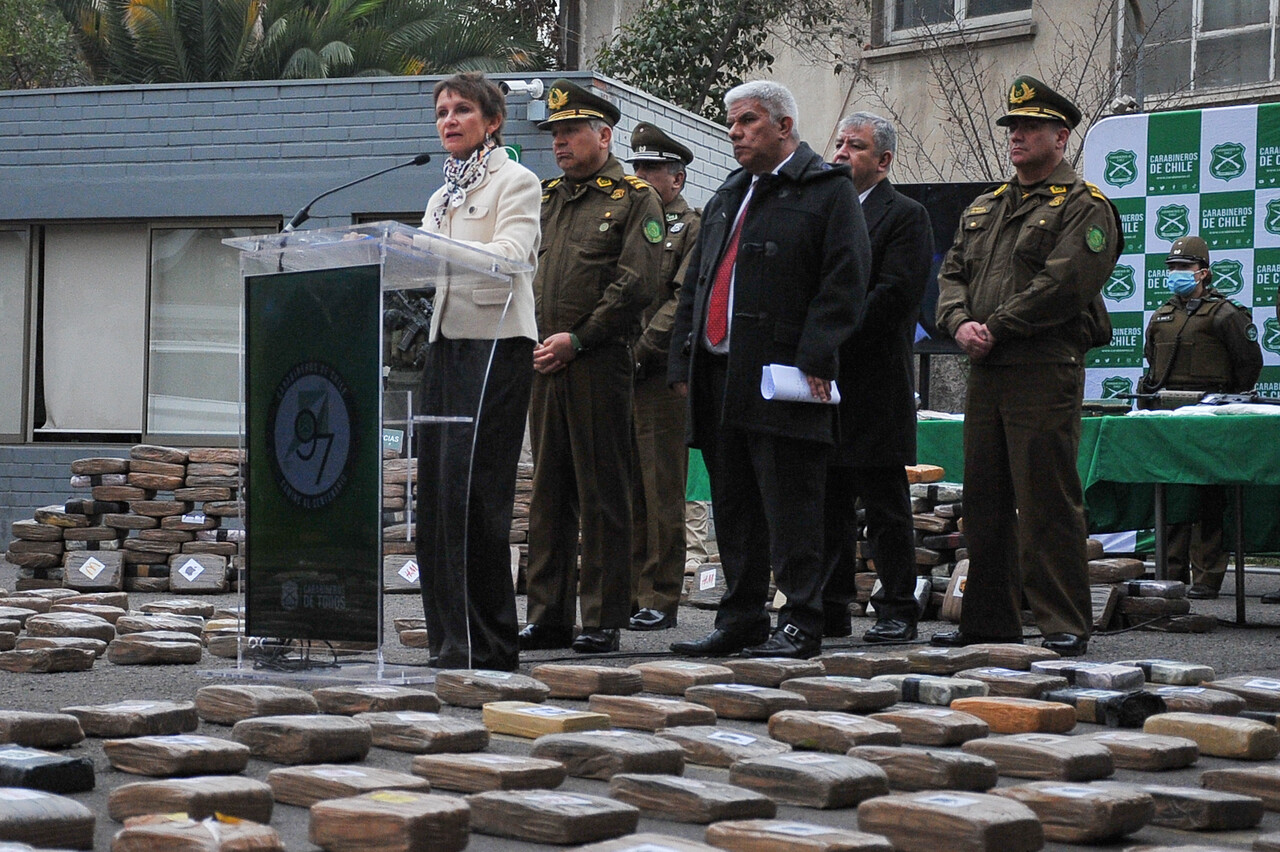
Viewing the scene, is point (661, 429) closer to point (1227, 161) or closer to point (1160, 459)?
point (1160, 459)

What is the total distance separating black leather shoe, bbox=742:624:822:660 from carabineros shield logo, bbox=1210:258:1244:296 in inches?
228

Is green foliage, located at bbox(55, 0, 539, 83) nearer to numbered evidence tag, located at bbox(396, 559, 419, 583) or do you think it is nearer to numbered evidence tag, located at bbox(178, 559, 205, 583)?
numbered evidence tag, located at bbox(178, 559, 205, 583)

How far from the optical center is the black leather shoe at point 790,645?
5.14 m

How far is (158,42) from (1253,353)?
15.9 meters

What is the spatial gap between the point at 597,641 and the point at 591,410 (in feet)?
2.67

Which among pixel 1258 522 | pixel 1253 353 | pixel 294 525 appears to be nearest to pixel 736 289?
pixel 294 525

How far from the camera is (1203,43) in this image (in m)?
16.6

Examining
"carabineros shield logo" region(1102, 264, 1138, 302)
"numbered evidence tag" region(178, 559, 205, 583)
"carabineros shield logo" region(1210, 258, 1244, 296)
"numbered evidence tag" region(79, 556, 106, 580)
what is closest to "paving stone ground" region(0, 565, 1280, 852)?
"numbered evidence tag" region(178, 559, 205, 583)

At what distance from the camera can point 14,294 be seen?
1311 centimetres

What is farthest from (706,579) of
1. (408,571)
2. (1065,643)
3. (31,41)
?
(31,41)

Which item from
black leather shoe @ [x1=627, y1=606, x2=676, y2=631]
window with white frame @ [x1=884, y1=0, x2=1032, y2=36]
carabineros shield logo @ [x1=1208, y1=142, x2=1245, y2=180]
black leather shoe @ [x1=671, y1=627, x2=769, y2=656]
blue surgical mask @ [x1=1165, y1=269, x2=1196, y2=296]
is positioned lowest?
black leather shoe @ [x1=627, y1=606, x2=676, y2=631]

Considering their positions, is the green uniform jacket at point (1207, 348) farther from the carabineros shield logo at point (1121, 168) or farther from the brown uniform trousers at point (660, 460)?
the brown uniform trousers at point (660, 460)

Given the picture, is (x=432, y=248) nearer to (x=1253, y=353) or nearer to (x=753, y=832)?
(x=753, y=832)

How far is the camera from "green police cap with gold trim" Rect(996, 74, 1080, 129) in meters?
5.73
